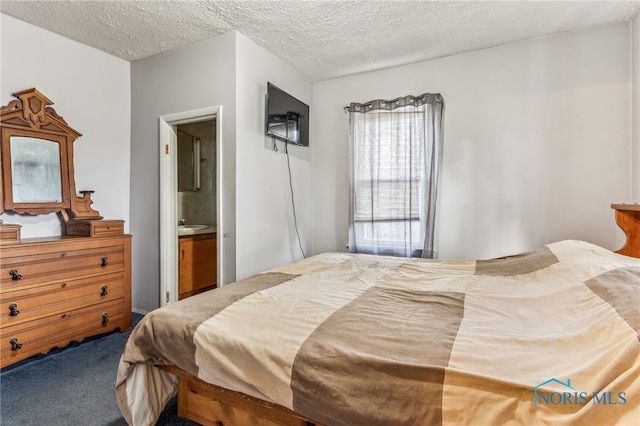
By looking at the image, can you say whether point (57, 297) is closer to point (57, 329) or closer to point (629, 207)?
point (57, 329)

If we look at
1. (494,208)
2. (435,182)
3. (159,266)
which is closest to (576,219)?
(494,208)

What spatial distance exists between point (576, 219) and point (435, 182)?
1131 millimetres

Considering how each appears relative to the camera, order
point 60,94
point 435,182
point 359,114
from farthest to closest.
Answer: point 359,114 → point 435,182 → point 60,94

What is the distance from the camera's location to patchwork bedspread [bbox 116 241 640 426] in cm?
75

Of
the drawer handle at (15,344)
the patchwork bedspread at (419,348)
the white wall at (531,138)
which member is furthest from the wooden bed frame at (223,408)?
the white wall at (531,138)

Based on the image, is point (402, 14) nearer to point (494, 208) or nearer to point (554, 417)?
point (494, 208)

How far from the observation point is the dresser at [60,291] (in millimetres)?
1917

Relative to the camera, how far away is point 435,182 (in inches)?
111

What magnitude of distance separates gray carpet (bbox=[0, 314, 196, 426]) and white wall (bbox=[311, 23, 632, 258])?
272cm

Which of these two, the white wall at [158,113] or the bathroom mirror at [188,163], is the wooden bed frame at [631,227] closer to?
the white wall at [158,113]

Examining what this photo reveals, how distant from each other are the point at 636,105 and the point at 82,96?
4.54 metres

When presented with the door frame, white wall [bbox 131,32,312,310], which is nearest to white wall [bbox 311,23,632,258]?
white wall [bbox 131,32,312,310]

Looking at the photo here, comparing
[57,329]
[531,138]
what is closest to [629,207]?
[531,138]

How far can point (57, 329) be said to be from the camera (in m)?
2.13
